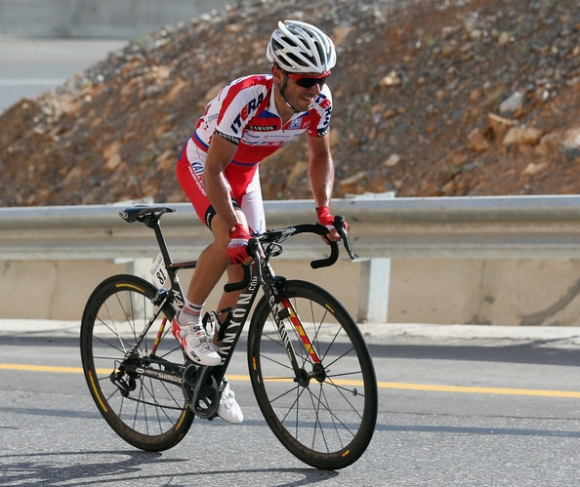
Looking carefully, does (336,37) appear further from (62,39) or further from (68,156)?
(62,39)

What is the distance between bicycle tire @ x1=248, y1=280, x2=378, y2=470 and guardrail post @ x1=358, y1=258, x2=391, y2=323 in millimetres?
3261

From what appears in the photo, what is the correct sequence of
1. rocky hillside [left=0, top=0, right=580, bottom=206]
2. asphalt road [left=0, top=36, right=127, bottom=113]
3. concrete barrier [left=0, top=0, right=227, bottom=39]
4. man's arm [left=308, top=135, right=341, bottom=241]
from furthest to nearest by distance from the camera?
concrete barrier [left=0, top=0, right=227, bottom=39] → asphalt road [left=0, top=36, right=127, bottom=113] → rocky hillside [left=0, top=0, right=580, bottom=206] → man's arm [left=308, top=135, right=341, bottom=241]

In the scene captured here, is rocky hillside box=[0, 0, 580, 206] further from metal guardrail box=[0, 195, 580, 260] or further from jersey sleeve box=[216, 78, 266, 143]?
jersey sleeve box=[216, 78, 266, 143]

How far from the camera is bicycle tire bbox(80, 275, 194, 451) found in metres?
5.30

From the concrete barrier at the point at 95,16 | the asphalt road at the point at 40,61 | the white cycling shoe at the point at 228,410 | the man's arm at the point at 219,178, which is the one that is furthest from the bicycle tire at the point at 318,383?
the concrete barrier at the point at 95,16

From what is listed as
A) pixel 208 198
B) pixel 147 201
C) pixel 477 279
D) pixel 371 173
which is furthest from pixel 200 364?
pixel 371 173

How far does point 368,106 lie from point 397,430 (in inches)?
298

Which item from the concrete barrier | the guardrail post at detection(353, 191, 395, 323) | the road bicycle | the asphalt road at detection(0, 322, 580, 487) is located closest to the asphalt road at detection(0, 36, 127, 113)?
the concrete barrier

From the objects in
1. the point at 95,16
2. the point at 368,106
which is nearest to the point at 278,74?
the point at 368,106

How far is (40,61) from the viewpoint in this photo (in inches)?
971

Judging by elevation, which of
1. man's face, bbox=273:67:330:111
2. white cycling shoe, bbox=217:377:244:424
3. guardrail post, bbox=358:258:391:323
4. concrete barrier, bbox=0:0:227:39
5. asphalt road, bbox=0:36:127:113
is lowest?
asphalt road, bbox=0:36:127:113

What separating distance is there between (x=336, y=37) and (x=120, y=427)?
9346 millimetres

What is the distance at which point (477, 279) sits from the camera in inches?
345

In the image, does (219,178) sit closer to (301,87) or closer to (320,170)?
(301,87)
